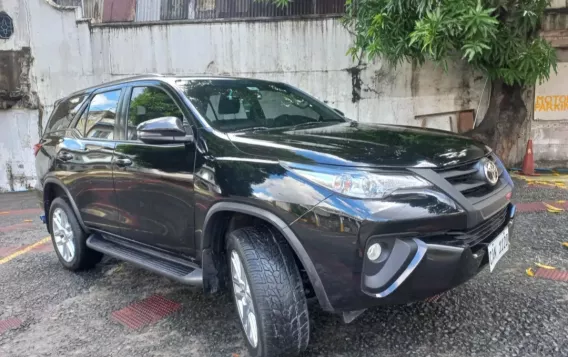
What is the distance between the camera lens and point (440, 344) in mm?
2643

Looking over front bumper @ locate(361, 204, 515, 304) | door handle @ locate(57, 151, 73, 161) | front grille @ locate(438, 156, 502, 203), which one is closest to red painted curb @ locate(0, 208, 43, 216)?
door handle @ locate(57, 151, 73, 161)

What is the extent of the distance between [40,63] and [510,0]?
9096 millimetres

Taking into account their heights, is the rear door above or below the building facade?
below

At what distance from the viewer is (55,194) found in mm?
4559

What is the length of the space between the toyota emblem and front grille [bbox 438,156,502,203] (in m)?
0.03

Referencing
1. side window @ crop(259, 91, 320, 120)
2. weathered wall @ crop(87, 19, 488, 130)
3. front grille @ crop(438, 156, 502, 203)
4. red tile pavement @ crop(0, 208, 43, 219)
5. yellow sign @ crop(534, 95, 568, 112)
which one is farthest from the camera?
weathered wall @ crop(87, 19, 488, 130)

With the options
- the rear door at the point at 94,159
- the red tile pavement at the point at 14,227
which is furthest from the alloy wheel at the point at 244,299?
the red tile pavement at the point at 14,227

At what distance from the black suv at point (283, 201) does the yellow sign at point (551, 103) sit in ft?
20.9

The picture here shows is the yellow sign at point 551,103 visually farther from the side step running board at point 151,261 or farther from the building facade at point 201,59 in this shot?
the side step running board at point 151,261

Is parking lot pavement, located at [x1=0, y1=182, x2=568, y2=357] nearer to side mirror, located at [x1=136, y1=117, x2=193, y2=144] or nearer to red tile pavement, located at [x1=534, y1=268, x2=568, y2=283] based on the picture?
red tile pavement, located at [x1=534, y1=268, x2=568, y2=283]

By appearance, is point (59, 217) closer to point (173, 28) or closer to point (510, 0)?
point (173, 28)

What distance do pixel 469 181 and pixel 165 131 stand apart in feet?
5.93

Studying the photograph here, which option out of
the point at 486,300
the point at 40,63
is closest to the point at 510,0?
the point at 486,300

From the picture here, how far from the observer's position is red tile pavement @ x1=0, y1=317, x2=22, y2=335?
328 cm
